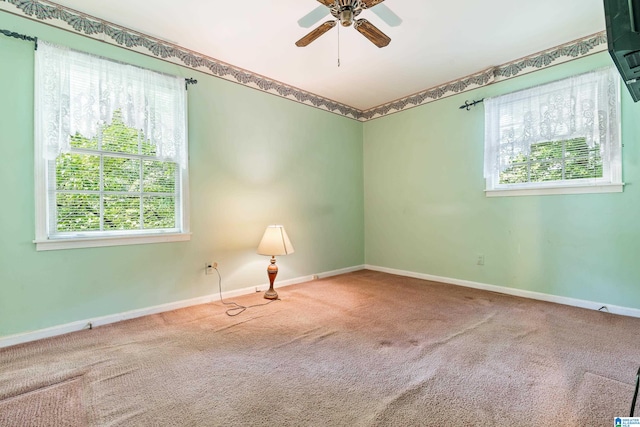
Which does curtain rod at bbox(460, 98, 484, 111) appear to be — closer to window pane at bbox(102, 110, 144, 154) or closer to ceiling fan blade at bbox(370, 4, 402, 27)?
ceiling fan blade at bbox(370, 4, 402, 27)

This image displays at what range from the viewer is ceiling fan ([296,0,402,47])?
1941 millimetres

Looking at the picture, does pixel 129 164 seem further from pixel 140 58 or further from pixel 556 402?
pixel 556 402

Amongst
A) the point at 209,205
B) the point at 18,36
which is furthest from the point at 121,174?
the point at 18,36

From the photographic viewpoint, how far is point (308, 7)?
7.71 feet

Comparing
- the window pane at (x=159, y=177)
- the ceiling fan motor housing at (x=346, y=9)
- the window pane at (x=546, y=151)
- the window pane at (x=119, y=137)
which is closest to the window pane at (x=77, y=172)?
the window pane at (x=119, y=137)

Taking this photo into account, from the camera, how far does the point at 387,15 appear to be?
2439 millimetres

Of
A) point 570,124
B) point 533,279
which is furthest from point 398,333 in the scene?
point 570,124

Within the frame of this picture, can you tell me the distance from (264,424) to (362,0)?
2543mm

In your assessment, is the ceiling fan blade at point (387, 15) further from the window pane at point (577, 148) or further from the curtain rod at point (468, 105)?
the window pane at point (577, 148)

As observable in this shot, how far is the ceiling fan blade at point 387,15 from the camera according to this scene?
2352 millimetres

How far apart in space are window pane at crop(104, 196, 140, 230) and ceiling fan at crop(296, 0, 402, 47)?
83.5 inches

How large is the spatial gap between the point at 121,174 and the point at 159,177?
32 cm

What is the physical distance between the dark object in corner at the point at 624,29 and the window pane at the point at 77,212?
3.47m

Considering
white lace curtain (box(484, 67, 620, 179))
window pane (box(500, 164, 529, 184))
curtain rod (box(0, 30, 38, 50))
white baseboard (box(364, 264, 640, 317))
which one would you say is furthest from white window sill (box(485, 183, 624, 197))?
curtain rod (box(0, 30, 38, 50))
